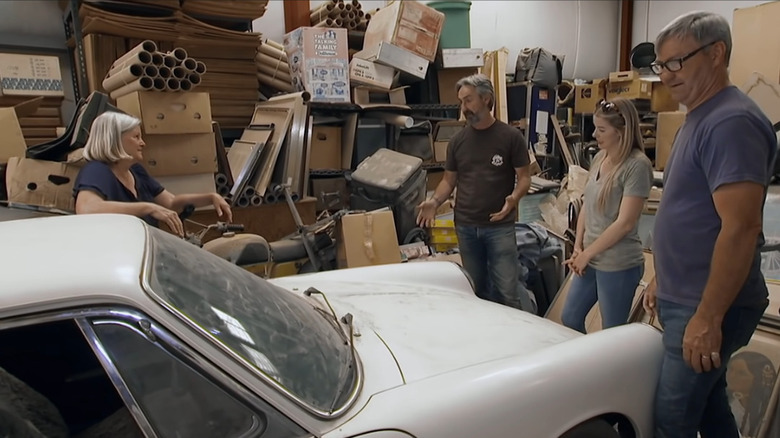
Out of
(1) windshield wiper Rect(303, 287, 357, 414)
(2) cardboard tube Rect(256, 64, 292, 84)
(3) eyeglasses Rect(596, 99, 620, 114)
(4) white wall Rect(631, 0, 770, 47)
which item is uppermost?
(4) white wall Rect(631, 0, 770, 47)

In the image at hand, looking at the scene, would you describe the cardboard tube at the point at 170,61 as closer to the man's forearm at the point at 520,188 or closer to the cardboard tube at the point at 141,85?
the cardboard tube at the point at 141,85

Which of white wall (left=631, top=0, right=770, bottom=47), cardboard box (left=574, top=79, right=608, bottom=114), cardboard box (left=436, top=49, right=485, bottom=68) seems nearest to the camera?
cardboard box (left=436, top=49, right=485, bottom=68)

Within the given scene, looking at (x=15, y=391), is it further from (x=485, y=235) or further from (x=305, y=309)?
(x=485, y=235)

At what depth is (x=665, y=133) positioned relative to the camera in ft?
23.3

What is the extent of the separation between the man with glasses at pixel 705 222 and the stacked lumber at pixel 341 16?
450 centimetres

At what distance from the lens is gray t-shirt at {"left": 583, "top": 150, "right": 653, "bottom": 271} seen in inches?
92.8

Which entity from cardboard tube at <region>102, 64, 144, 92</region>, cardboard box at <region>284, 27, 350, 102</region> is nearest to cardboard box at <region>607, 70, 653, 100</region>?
cardboard box at <region>284, 27, 350, 102</region>

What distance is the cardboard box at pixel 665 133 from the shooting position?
23.1ft

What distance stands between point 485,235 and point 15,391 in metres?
2.41

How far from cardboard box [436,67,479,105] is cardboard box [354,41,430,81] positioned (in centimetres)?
30

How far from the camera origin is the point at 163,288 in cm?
121

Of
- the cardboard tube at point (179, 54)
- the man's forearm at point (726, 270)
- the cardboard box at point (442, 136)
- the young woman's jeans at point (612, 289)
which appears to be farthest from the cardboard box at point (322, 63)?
the man's forearm at point (726, 270)

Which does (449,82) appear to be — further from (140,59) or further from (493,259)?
(140,59)

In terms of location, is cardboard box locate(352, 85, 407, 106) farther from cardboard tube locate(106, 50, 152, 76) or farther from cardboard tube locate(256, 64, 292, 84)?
cardboard tube locate(106, 50, 152, 76)
